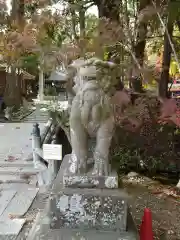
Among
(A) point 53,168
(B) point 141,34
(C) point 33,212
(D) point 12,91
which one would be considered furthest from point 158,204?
(D) point 12,91

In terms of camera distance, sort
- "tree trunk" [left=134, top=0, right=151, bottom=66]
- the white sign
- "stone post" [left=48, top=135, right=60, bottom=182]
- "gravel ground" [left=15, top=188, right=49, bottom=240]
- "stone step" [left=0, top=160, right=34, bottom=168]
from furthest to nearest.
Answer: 1. "stone step" [left=0, top=160, right=34, bottom=168]
2. "tree trunk" [left=134, top=0, right=151, bottom=66]
3. "stone post" [left=48, top=135, right=60, bottom=182]
4. the white sign
5. "gravel ground" [left=15, top=188, right=49, bottom=240]

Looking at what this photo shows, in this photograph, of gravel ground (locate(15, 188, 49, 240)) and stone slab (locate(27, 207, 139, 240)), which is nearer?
stone slab (locate(27, 207, 139, 240))

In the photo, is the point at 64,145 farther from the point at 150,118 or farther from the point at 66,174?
the point at 66,174

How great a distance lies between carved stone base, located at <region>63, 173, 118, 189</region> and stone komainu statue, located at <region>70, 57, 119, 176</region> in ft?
0.16

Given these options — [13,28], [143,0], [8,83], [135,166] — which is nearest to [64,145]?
[135,166]

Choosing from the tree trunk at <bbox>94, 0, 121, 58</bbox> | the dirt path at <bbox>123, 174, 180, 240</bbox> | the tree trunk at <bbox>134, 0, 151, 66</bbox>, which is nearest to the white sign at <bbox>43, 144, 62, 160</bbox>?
the dirt path at <bbox>123, 174, 180, 240</bbox>

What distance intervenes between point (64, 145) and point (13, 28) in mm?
2826

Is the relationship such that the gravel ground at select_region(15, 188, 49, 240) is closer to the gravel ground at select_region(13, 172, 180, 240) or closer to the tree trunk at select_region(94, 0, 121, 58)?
the gravel ground at select_region(13, 172, 180, 240)

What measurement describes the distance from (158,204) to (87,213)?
277 centimetres

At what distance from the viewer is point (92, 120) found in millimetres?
2666

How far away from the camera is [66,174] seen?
2.68 m

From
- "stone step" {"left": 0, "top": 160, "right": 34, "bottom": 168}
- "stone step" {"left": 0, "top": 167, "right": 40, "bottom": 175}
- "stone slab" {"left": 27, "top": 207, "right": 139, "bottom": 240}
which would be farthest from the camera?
"stone step" {"left": 0, "top": 160, "right": 34, "bottom": 168}

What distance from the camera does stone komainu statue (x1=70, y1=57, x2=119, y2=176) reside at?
2.65 meters

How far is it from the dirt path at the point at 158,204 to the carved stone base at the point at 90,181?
170cm
